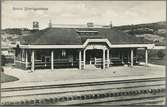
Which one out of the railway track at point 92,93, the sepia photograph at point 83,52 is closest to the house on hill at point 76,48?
the sepia photograph at point 83,52

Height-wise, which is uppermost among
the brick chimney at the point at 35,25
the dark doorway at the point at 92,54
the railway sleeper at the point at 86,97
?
the brick chimney at the point at 35,25

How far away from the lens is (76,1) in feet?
7.46

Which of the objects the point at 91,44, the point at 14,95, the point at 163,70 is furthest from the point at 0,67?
the point at 163,70

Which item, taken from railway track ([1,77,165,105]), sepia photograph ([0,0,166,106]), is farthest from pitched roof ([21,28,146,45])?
railway track ([1,77,165,105])

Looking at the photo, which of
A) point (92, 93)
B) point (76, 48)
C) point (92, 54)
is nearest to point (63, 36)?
point (76, 48)

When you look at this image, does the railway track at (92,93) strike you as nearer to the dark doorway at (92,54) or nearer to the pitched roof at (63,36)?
the dark doorway at (92,54)

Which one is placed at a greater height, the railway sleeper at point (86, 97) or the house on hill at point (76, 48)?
the house on hill at point (76, 48)

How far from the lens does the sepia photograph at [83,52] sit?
2279 millimetres

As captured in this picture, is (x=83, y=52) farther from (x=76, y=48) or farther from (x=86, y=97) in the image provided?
(x=86, y=97)

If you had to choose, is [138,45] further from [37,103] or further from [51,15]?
[37,103]

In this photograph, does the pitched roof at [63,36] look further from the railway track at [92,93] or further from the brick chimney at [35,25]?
the railway track at [92,93]

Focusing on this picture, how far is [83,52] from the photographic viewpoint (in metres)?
2.35

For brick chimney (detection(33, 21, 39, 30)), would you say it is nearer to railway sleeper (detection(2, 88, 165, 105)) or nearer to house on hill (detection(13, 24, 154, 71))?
house on hill (detection(13, 24, 154, 71))

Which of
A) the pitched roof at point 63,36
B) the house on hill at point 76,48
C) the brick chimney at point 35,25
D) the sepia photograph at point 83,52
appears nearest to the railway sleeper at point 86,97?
the sepia photograph at point 83,52
